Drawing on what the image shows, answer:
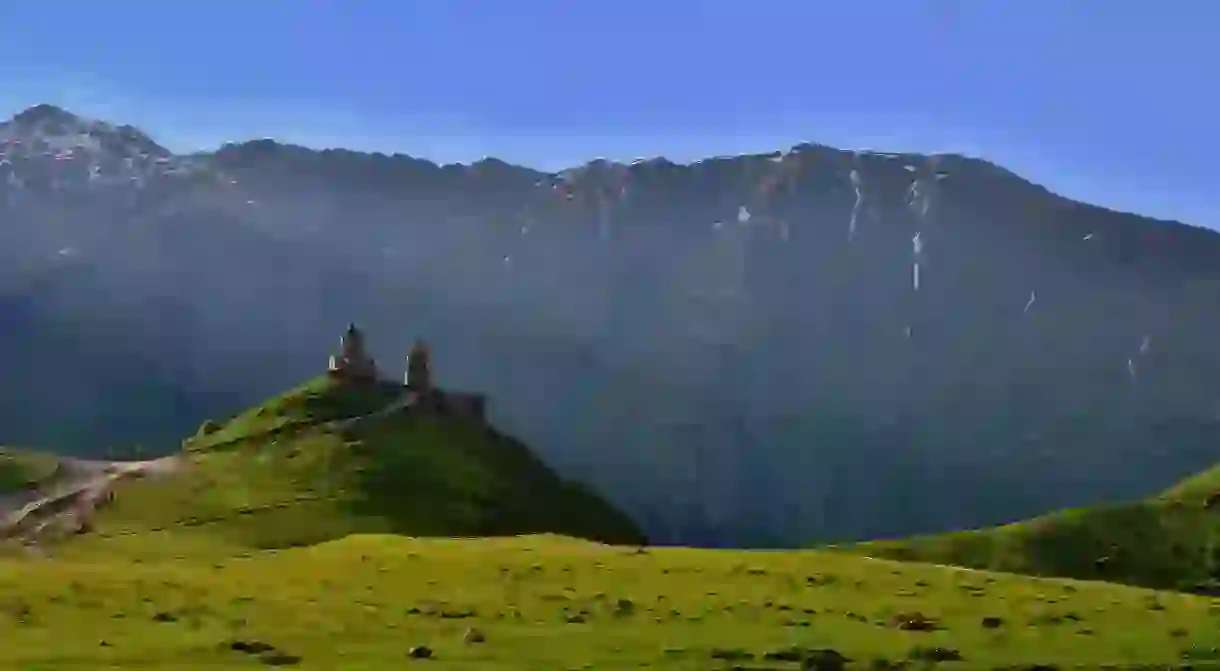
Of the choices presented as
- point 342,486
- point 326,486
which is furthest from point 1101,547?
point 326,486

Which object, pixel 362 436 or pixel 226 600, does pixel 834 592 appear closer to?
pixel 226 600

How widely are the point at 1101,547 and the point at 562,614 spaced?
99.9m

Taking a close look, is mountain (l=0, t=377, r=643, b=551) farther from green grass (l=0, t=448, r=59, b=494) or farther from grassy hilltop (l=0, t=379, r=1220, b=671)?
grassy hilltop (l=0, t=379, r=1220, b=671)

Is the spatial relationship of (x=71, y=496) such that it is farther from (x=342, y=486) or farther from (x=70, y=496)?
(x=342, y=486)

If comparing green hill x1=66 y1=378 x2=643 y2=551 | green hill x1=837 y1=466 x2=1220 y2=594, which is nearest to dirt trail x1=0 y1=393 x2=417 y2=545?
green hill x1=66 y1=378 x2=643 y2=551

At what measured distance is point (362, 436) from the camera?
488 feet

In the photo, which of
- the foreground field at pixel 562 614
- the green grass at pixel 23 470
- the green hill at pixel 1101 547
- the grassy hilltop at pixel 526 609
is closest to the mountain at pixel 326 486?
the green grass at pixel 23 470

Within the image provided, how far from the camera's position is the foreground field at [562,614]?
3641cm

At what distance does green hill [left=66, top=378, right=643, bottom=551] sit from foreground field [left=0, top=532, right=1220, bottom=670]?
36.5 meters

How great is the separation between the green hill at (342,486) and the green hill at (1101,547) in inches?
1509

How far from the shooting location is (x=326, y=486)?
127m

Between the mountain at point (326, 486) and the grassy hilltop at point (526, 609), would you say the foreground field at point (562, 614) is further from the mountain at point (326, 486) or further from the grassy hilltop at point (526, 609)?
the mountain at point (326, 486)

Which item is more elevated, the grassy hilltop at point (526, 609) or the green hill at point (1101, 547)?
the grassy hilltop at point (526, 609)

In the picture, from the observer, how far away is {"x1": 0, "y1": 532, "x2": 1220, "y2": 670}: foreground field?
36406 millimetres
